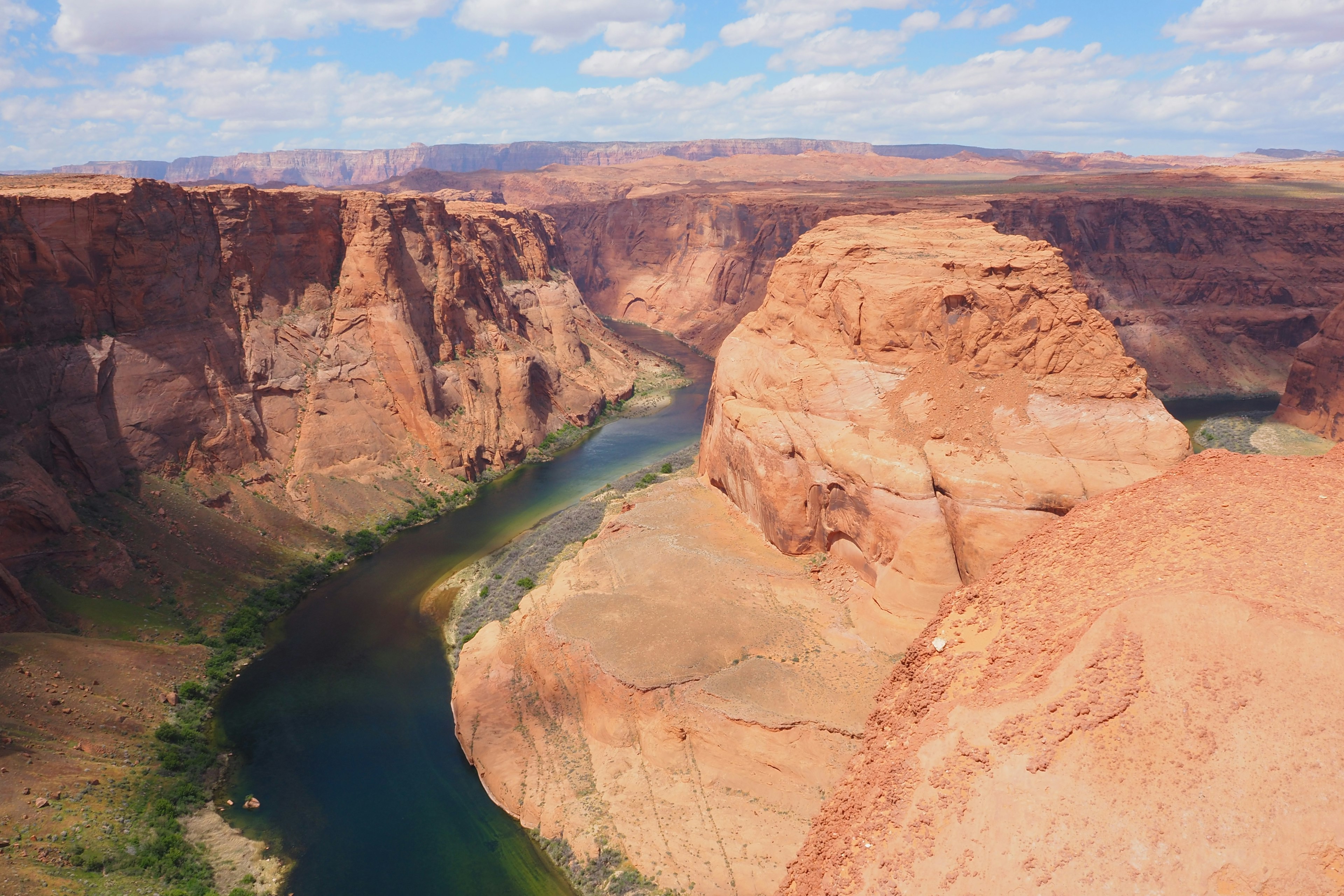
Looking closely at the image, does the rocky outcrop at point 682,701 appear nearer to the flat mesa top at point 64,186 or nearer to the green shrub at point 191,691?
the green shrub at point 191,691

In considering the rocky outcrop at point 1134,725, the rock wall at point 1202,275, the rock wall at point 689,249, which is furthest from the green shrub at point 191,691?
the rock wall at point 1202,275

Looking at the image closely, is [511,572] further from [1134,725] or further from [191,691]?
[1134,725]

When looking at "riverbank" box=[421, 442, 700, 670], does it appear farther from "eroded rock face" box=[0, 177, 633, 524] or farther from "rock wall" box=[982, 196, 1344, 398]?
"rock wall" box=[982, 196, 1344, 398]

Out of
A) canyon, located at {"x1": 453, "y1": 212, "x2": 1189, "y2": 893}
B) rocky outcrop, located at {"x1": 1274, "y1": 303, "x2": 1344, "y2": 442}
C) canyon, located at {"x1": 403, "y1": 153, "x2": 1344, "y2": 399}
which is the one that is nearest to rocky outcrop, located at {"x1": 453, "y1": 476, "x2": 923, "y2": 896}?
canyon, located at {"x1": 453, "y1": 212, "x2": 1189, "y2": 893}

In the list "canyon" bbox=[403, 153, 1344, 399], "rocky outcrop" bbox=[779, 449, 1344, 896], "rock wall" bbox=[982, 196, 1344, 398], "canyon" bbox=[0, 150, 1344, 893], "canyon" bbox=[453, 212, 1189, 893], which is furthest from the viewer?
"canyon" bbox=[403, 153, 1344, 399]

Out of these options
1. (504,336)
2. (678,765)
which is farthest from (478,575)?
(504,336)

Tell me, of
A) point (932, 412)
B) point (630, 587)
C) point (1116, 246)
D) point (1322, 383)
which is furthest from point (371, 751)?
point (1116, 246)
